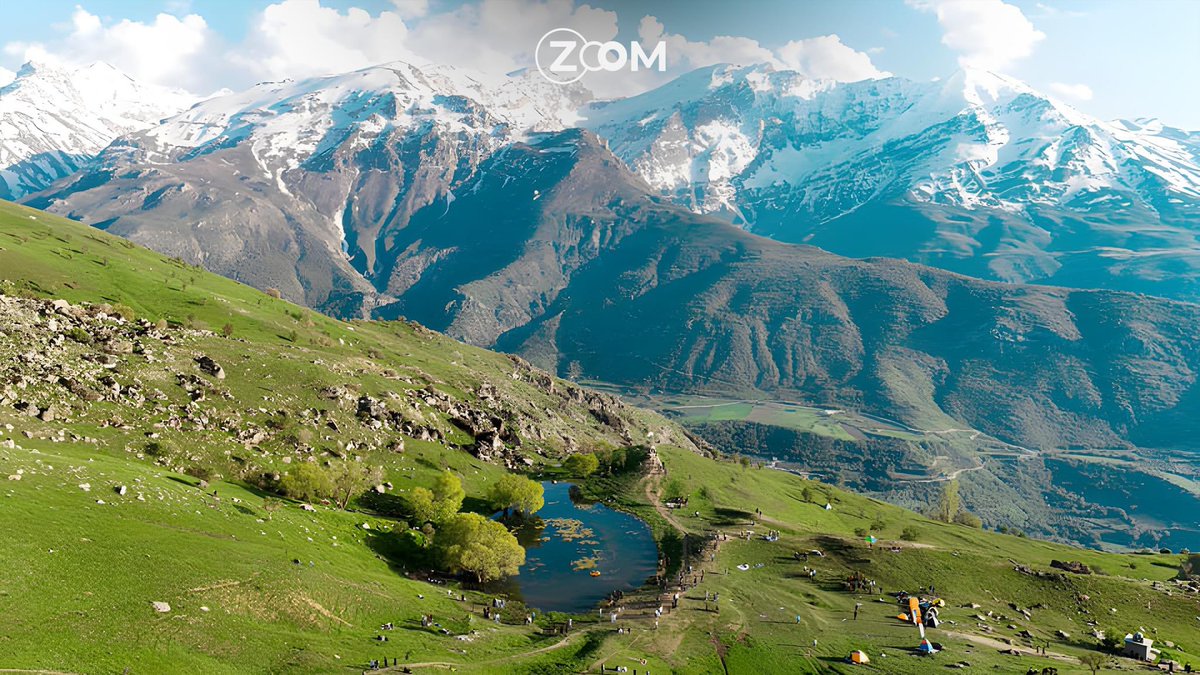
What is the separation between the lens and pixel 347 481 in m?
122

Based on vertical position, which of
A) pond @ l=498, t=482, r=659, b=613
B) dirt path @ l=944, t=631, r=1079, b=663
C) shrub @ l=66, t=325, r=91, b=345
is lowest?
pond @ l=498, t=482, r=659, b=613

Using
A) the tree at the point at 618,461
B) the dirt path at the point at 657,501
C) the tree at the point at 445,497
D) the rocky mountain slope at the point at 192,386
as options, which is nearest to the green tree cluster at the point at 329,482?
the rocky mountain slope at the point at 192,386

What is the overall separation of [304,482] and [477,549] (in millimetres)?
32771

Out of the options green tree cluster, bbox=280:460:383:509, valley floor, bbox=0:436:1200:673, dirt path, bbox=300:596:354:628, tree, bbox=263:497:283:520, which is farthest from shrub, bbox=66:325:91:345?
dirt path, bbox=300:596:354:628

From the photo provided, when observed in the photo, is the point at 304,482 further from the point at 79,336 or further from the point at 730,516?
the point at 730,516

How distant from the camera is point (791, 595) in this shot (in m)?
105

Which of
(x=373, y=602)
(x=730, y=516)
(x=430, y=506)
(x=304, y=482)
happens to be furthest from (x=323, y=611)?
(x=730, y=516)

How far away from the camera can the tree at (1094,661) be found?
8046cm

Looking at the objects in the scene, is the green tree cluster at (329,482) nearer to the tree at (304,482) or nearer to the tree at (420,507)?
the tree at (304,482)

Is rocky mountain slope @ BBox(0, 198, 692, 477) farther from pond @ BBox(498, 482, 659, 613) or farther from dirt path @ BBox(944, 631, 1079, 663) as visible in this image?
dirt path @ BBox(944, 631, 1079, 663)

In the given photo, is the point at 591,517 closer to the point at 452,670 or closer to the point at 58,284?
the point at 452,670

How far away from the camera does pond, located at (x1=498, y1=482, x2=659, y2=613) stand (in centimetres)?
10781

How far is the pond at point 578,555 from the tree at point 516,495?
374 centimetres

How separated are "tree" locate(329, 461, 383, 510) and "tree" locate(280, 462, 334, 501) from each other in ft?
8.07
